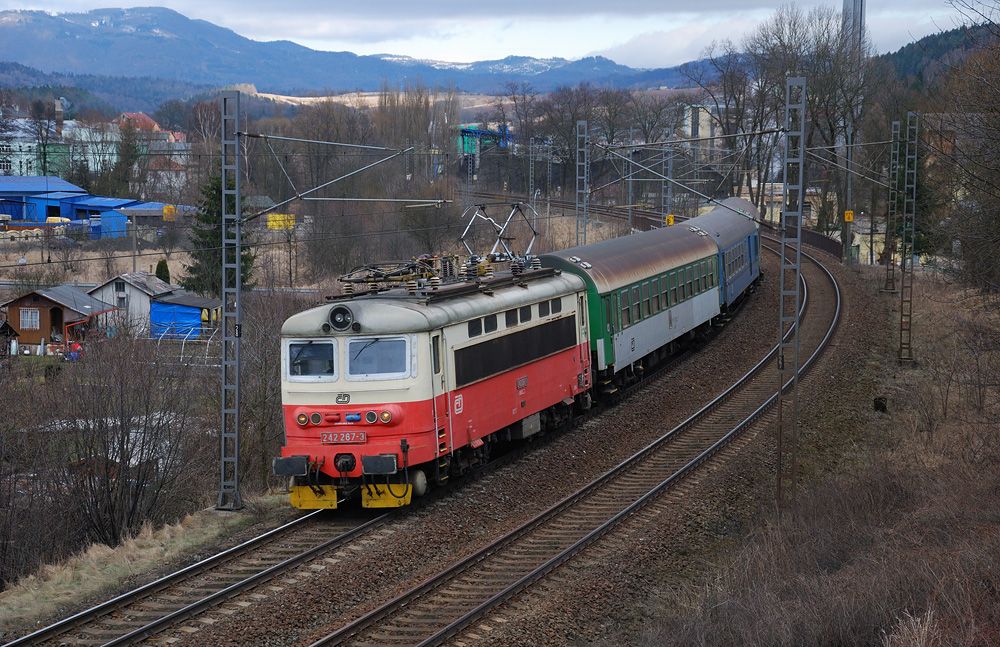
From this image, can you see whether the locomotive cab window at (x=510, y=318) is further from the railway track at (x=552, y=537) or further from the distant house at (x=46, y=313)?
the distant house at (x=46, y=313)

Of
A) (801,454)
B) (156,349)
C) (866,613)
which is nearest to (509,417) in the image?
(801,454)

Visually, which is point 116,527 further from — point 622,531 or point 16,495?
point 622,531

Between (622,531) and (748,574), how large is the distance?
10.4 ft

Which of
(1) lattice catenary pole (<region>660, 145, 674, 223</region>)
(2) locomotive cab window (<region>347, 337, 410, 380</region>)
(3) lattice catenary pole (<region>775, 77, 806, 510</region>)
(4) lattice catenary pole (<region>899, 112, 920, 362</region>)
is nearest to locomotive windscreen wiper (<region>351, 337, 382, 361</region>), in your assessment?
(2) locomotive cab window (<region>347, 337, 410, 380</region>)

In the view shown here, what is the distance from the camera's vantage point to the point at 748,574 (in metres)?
12.7

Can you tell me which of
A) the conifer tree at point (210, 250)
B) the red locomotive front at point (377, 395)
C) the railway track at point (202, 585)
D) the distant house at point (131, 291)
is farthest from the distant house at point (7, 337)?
the railway track at point (202, 585)

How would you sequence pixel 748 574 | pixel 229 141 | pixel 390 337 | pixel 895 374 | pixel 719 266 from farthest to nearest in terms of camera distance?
pixel 719 266
pixel 895 374
pixel 229 141
pixel 390 337
pixel 748 574

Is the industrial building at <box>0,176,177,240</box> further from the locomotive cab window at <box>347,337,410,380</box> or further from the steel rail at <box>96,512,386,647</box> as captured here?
the steel rail at <box>96,512,386,647</box>

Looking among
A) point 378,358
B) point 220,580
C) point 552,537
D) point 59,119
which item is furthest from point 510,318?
point 59,119

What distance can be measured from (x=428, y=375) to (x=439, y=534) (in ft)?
7.43

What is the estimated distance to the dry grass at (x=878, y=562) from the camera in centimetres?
969

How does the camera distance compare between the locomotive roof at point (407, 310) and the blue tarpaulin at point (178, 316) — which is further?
the blue tarpaulin at point (178, 316)

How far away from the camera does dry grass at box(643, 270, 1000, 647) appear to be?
381 inches

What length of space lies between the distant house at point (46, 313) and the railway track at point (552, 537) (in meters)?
41.4
